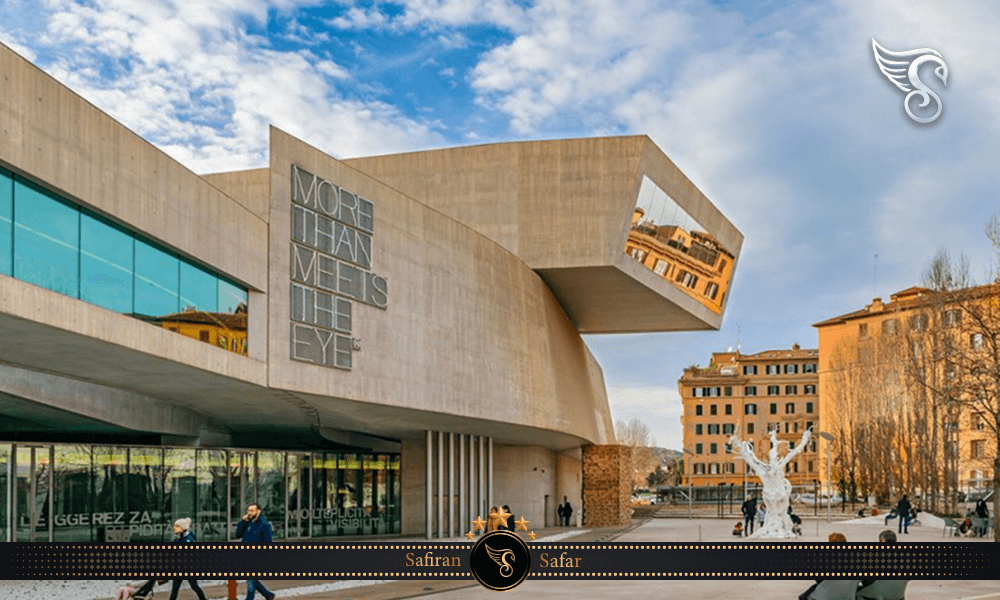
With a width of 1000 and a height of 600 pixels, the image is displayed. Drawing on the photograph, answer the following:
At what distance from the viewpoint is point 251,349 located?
26547 millimetres

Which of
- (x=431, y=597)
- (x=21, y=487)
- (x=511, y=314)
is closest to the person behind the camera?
(x=431, y=597)

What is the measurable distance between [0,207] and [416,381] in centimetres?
1666

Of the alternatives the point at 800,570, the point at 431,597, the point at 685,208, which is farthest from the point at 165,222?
the point at 685,208

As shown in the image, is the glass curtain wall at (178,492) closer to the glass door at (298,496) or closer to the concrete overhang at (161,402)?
the glass door at (298,496)

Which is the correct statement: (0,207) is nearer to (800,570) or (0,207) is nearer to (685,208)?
(800,570)

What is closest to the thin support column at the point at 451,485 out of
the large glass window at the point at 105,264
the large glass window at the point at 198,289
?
the large glass window at the point at 198,289

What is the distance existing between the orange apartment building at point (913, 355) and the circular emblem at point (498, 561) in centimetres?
3181

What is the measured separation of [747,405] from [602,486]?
9209 centimetres

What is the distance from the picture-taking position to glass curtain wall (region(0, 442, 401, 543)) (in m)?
26.3

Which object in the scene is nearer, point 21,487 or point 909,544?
point 909,544

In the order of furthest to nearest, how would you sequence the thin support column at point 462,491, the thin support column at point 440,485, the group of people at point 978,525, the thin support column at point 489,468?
the thin support column at point 489,468 < the thin support column at point 462,491 < the thin support column at point 440,485 < the group of people at point 978,525

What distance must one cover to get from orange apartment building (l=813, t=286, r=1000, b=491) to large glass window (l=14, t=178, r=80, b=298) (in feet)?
93.3

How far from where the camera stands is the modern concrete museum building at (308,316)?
20516 mm

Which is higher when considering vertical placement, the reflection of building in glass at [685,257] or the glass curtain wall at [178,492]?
the reflection of building in glass at [685,257]
